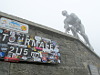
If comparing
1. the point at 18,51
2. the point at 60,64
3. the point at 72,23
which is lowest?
the point at 60,64

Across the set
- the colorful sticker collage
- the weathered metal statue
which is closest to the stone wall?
the colorful sticker collage

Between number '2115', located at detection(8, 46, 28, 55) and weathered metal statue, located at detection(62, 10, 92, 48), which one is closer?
number '2115', located at detection(8, 46, 28, 55)

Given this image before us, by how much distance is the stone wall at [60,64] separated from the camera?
187 centimetres

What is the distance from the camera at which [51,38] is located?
283 cm

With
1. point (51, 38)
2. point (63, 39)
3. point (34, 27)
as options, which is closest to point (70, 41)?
point (63, 39)

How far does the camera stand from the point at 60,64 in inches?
102

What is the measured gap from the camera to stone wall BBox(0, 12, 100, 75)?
187cm

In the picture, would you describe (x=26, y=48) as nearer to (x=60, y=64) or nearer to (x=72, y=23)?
(x=60, y=64)

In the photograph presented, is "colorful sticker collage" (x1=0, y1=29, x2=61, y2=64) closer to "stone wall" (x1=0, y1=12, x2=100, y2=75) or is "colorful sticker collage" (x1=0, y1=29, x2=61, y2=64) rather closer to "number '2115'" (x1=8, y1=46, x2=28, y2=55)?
"number '2115'" (x1=8, y1=46, x2=28, y2=55)

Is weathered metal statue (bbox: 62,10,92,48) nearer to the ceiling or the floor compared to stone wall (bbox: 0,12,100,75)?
nearer to the ceiling

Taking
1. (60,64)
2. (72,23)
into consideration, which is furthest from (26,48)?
(72,23)

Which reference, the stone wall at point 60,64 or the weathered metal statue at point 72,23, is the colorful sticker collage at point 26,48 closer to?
the stone wall at point 60,64

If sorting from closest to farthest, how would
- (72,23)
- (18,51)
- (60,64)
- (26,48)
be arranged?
1. (18,51)
2. (26,48)
3. (60,64)
4. (72,23)

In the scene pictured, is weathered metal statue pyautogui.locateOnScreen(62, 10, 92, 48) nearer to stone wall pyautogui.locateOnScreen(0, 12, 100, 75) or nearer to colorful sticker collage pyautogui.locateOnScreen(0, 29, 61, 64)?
stone wall pyautogui.locateOnScreen(0, 12, 100, 75)
